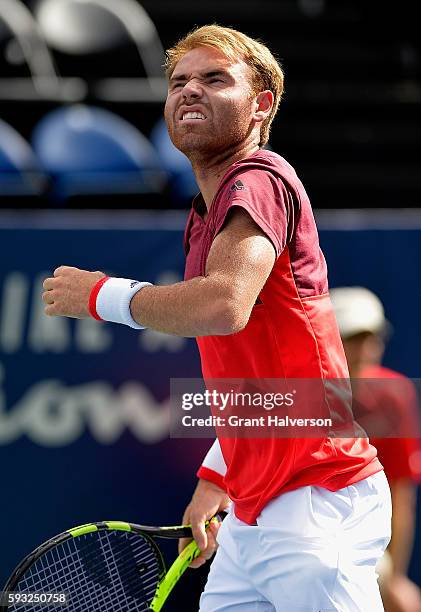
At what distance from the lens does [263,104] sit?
2.50 m

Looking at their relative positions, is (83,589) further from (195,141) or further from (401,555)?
(195,141)

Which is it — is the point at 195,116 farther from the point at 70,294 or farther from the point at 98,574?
the point at 98,574

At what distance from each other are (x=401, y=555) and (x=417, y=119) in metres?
5.33

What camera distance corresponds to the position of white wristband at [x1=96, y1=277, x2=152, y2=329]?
217 centimetres

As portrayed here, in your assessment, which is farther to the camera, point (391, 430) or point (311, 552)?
point (391, 430)

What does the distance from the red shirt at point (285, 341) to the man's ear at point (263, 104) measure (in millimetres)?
191

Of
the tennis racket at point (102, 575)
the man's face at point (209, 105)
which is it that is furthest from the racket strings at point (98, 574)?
the man's face at point (209, 105)

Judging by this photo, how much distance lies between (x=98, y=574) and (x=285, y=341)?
4.06 feet

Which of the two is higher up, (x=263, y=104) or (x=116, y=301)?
(x=263, y=104)

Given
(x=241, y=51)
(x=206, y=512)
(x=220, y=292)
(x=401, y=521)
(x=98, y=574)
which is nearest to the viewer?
(x=220, y=292)

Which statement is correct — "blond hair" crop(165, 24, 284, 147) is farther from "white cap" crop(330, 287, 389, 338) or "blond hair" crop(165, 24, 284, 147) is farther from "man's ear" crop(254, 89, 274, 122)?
"white cap" crop(330, 287, 389, 338)

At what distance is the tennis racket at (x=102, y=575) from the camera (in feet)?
9.74
